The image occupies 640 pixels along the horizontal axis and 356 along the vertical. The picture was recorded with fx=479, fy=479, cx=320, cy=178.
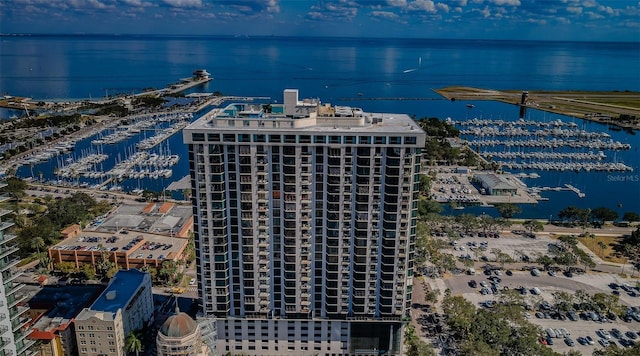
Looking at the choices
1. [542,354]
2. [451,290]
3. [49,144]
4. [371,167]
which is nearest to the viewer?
[371,167]

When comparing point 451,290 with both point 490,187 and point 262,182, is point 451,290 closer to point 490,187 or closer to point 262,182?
point 262,182

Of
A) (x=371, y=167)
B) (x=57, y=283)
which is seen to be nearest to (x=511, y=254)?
(x=371, y=167)

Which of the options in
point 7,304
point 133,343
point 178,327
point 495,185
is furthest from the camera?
point 495,185

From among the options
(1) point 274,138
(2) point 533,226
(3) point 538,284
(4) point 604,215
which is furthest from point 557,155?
(1) point 274,138

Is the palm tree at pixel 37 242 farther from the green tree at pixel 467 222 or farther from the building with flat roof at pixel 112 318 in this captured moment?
the green tree at pixel 467 222

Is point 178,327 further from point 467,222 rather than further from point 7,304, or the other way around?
point 467,222

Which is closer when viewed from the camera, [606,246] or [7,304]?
[7,304]
